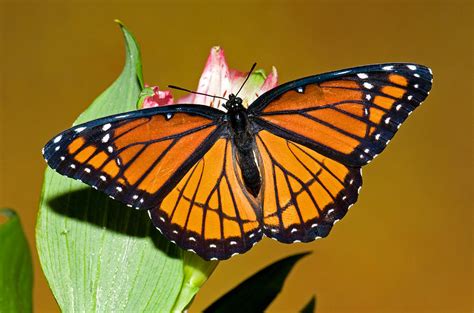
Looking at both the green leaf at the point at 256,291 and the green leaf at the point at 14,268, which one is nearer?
the green leaf at the point at 14,268

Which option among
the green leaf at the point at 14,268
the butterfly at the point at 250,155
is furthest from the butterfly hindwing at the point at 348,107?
the green leaf at the point at 14,268

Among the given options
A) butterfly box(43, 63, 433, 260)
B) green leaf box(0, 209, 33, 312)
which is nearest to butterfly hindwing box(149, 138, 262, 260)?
butterfly box(43, 63, 433, 260)

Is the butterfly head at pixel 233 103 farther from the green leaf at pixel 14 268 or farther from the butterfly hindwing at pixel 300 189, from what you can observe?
the green leaf at pixel 14 268

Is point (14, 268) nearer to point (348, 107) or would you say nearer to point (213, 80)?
point (213, 80)

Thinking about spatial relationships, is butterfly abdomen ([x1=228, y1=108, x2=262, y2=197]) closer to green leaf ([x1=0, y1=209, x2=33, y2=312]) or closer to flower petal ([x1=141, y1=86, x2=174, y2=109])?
flower petal ([x1=141, y1=86, x2=174, y2=109])

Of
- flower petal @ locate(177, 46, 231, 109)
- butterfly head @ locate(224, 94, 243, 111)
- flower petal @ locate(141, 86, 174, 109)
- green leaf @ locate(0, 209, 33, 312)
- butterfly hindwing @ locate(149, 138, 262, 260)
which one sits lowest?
green leaf @ locate(0, 209, 33, 312)

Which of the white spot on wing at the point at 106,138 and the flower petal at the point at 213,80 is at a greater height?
the flower petal at the point at 213,80
